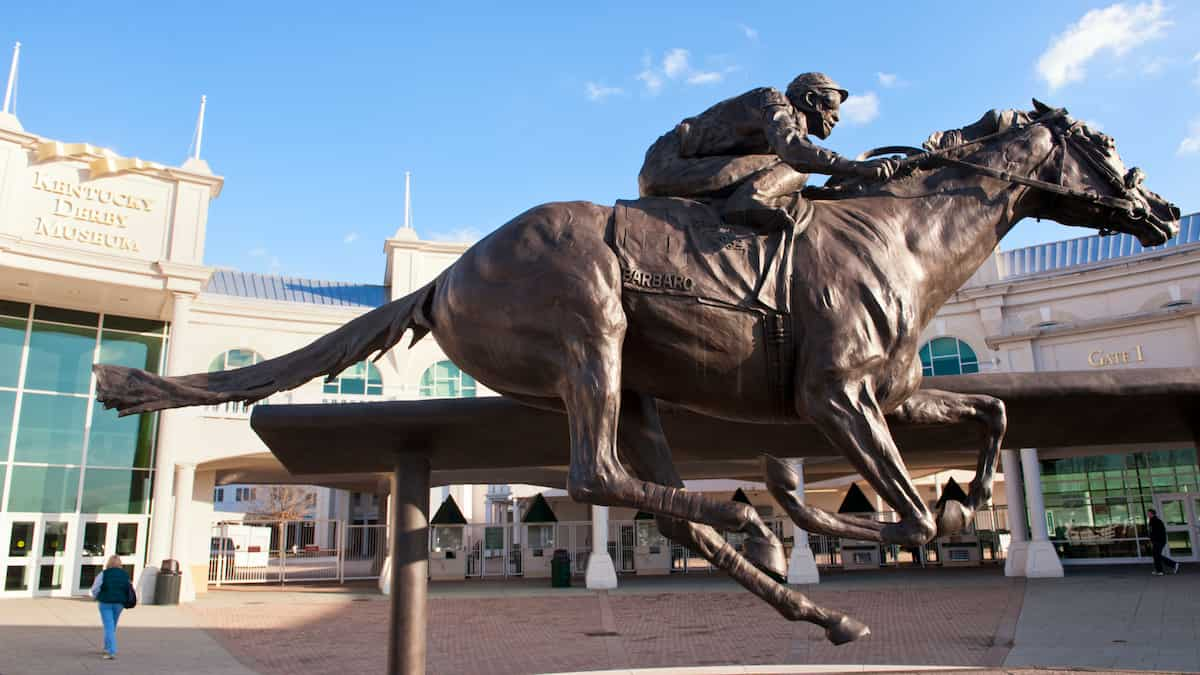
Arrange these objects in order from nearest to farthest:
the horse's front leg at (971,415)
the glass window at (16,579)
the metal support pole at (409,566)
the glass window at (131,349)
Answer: the horse's front leg at (971,415) → the metal support pole at (409,566) → the glass window at (16,579) → the glass window at (131,349)

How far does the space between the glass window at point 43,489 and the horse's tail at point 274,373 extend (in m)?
25.0

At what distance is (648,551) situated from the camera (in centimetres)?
3184

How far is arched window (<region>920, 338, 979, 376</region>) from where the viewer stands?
87.0ft

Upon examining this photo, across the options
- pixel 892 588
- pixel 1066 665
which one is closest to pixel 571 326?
pixel 1066 665

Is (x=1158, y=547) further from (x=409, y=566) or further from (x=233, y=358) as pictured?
(x=233, y=358)

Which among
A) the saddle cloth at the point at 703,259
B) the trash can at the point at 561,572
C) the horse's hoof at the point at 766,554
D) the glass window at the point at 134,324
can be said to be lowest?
the trash can at the point at 561,572

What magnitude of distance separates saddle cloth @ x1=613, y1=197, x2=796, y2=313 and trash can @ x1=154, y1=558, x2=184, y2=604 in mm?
22956

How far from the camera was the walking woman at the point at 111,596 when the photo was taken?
1246 cm

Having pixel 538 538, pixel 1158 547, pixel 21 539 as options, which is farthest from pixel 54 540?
pixel 1158 547

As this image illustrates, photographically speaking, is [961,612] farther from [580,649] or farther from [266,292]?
[266,292]

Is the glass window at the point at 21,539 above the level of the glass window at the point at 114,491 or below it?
below

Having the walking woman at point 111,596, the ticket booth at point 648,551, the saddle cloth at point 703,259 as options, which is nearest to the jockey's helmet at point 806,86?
the saddle cloth at point 703,259

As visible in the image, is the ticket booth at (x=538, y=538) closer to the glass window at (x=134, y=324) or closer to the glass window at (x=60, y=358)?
the glass window at (x=134, y=324)

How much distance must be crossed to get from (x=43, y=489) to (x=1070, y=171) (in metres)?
27.6
